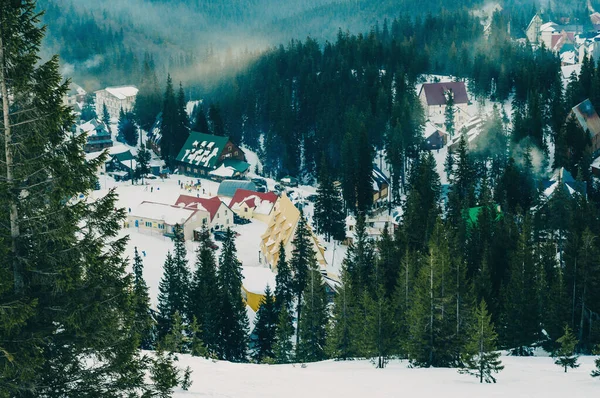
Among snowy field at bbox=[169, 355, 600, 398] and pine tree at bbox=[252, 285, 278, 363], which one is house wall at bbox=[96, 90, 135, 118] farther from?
snowy field at bbox=[169, 355, 600, 398]

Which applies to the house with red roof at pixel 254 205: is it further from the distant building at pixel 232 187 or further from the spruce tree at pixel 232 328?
the spruce tree at pixel 232 328

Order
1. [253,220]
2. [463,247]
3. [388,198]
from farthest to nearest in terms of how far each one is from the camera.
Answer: [388,198] < [253,220] < [463,247]

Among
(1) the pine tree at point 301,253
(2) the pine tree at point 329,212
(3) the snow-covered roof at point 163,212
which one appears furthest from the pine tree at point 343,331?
(3) the snow-covered roof at point 163,212

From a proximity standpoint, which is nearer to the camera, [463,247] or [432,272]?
[432,272]

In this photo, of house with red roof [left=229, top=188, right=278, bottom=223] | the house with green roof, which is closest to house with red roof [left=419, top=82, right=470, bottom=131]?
the house with green roof

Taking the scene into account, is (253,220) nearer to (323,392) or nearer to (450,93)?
(450,93)

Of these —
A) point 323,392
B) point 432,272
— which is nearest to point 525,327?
point 432,272

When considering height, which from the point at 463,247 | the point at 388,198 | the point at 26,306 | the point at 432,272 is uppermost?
the point at 26,306
